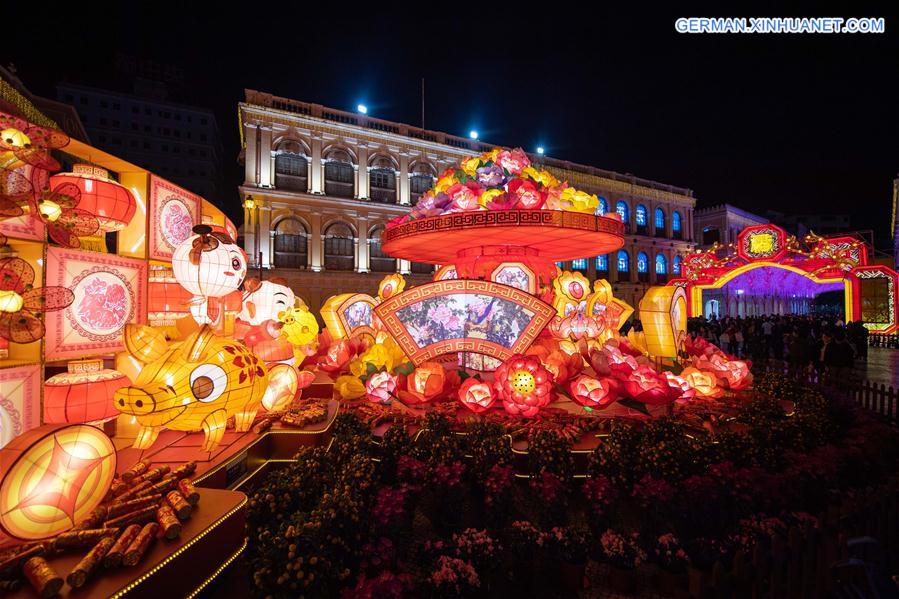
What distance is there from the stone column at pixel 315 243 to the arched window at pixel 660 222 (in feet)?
105

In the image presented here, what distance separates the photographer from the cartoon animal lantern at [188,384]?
13.3ft

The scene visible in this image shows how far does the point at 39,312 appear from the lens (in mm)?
3947

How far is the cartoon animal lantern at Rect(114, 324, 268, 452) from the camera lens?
4047 millimetres

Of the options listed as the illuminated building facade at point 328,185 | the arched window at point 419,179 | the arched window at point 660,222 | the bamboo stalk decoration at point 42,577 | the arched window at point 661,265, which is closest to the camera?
the bamboo stalk decoration at point 42,577

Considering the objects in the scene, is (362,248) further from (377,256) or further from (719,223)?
(719,223)

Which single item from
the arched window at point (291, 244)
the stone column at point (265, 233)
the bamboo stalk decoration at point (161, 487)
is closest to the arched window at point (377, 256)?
the arched window at point (291, 244)

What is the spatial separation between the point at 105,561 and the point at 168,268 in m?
4.92

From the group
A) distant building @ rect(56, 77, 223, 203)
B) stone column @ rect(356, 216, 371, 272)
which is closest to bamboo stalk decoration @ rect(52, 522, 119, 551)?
stone column @ rect(356, 216, 371, 272)

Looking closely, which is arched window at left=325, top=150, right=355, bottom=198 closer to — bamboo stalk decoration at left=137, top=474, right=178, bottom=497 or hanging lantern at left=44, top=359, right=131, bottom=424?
hanging lantern at left=44, top=359, right=131, bottom=424

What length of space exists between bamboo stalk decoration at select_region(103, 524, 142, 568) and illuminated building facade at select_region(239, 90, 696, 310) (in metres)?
23.2

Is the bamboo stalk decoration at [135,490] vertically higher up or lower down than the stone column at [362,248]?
lower down

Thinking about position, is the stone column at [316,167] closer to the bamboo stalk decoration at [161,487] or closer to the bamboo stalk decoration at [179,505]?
the bamboo stalk decoration at [161,487]

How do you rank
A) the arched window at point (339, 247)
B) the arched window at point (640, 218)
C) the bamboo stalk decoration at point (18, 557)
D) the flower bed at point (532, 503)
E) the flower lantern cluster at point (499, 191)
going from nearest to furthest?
the bamboo stalk decoration at point (18, 557) → the flower bed at point (532, 503) → the flower lantern cluster at point (499, 191) → the arched window at point (339, 247) → the arched window at point (640, 218)

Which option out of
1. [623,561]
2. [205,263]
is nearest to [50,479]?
[205,263]
